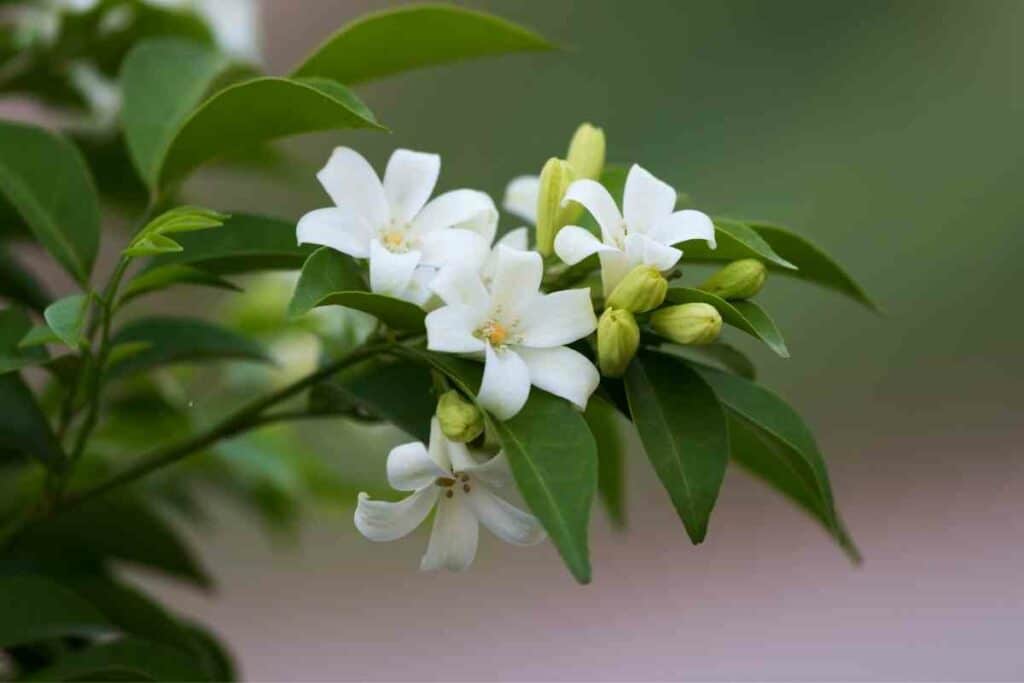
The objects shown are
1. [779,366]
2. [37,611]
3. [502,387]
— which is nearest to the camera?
[502,387]

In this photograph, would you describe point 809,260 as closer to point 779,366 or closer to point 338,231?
point 338,231

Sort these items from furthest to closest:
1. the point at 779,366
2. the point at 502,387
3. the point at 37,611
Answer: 1. the point at 779,366
2. the point at 37,611
3. the point at 502,387

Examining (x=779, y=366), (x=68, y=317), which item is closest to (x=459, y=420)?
(x=68, y=317)

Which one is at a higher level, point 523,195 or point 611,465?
point 523,195

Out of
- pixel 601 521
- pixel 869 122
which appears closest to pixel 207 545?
pixel 601 521

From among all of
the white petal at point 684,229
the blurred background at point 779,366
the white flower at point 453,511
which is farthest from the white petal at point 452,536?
the blurred background at point 779,366

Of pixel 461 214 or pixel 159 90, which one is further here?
pixel 159 90

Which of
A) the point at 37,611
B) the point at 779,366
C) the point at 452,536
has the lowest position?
the point at 779,366

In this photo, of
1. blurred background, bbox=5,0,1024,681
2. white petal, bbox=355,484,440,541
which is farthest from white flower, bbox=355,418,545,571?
blurred background, bbox=5,0,1024,681
